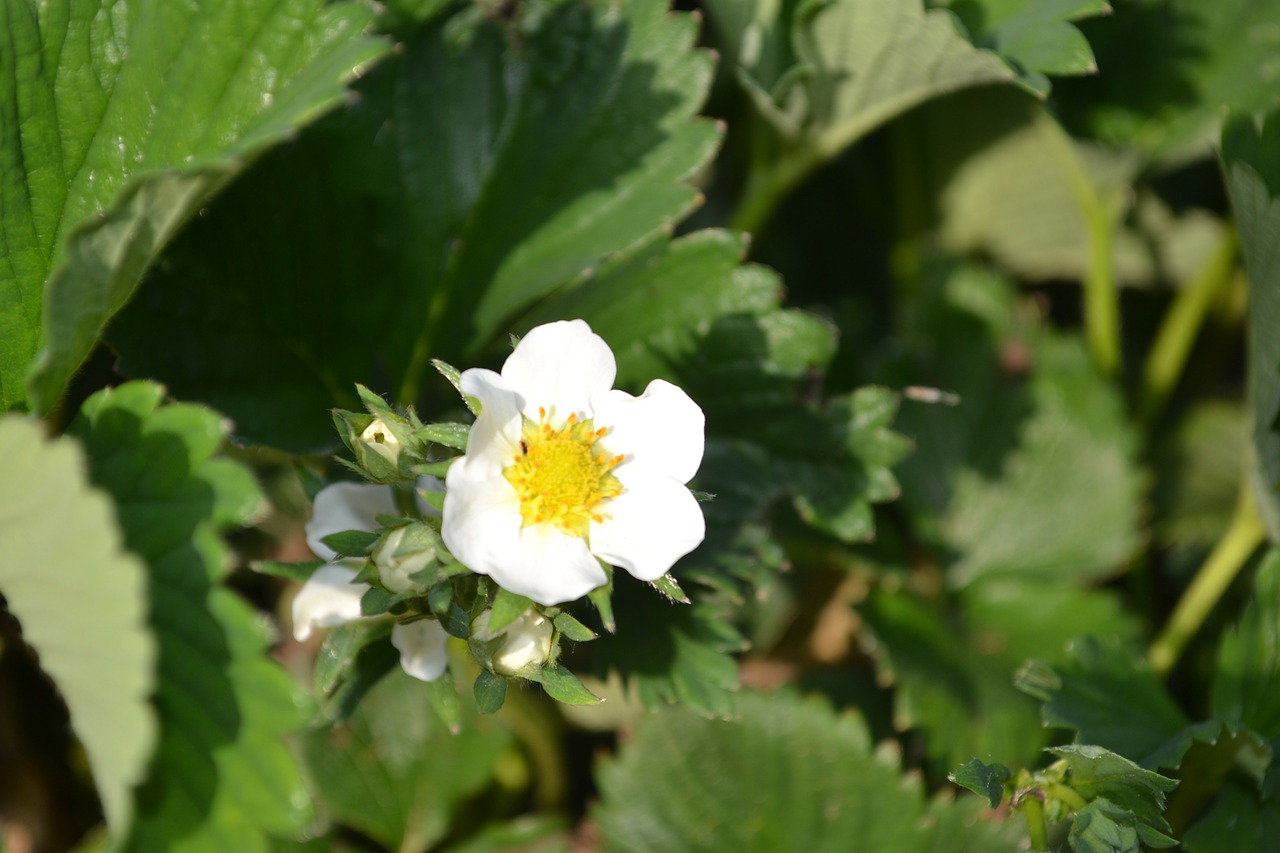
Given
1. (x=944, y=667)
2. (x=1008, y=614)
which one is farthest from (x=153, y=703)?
(x=1008, y=614)

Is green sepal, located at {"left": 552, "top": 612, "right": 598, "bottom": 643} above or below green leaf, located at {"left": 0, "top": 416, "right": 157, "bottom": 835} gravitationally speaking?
below

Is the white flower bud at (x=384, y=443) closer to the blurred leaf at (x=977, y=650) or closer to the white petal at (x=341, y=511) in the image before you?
the white petal at (x=341, y=511)

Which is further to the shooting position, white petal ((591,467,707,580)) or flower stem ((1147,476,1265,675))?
flower stem ((1147,476,1265,675))

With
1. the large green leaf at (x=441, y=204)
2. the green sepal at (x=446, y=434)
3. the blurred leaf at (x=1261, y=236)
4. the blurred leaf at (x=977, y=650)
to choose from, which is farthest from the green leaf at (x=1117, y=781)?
the large green leaf at (x=441, y=204)

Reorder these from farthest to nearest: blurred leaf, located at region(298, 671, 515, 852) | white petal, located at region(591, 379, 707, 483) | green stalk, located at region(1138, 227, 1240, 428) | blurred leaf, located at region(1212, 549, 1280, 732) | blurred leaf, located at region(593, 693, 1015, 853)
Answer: green stalk, located at region(1138, 227, 1240, 428) → blurred leaf, located at region(298, 671, 515, 852) → blurred leaf, located at region(593, 693, 1015, 853) → blurred leaf, located at region(1212, 549, 1280, 732) → white petal, located at region(591, 379, 707, 483)

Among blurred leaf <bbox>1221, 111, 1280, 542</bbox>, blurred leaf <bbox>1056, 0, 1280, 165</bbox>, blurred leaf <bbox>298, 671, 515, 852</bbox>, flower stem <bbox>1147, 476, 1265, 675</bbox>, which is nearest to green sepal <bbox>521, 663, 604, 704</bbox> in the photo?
blurred leaf <bbox>298, 671, 515, 852</bbox>

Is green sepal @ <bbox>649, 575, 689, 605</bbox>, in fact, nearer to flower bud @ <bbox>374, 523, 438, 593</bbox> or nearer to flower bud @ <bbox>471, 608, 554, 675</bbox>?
flower bud @ <bbox>471, 608, 554, 675</bbox>
